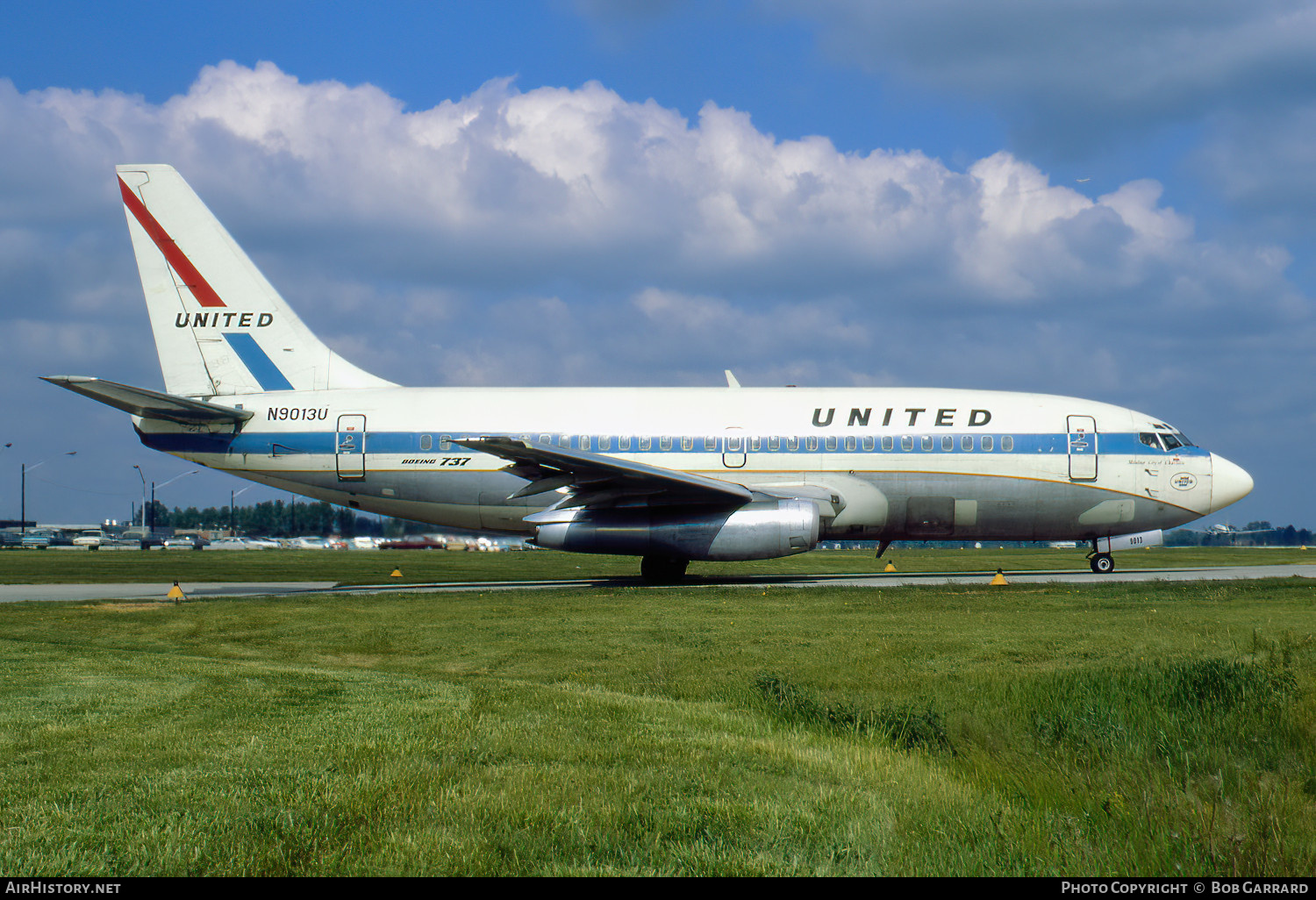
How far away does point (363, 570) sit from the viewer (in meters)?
31.7

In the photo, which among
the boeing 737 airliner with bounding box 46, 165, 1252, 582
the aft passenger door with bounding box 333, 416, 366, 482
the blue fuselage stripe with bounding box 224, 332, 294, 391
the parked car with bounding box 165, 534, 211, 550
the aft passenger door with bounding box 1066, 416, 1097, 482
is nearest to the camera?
the boeing 737 airliner with bounding box 46, 165, 1252, 582

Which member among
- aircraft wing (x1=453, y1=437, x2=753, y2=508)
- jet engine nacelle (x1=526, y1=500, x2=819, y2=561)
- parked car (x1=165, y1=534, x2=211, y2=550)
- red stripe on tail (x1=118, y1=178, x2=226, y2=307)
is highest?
red stripe on tail (x1=118, y1=178, x2=226, y2=307)

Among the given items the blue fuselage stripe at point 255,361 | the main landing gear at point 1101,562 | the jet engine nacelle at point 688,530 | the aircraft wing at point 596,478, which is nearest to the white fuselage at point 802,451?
the blue fuselage stripe at point 255,361

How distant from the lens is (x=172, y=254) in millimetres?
22219

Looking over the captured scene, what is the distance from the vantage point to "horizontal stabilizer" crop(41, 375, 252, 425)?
1934cm

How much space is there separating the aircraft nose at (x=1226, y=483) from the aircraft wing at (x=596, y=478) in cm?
1058

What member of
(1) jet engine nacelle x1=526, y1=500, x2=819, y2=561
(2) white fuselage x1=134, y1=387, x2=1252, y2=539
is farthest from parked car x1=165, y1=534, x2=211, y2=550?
(1) jet engine nacelle x1=526, y1=500, x2=819, y2=561

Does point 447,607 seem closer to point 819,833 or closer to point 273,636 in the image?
Result: point 273,636

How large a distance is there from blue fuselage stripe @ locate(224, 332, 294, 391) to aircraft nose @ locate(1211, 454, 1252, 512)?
69.3ft

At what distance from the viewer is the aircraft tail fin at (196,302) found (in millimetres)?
22172

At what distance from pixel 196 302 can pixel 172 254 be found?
3.96ft

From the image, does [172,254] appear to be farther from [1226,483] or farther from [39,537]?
[39,537]

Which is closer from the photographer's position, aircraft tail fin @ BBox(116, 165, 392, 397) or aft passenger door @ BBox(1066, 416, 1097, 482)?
aft passenger door @ BBox(1066, 416, 1097, 482)

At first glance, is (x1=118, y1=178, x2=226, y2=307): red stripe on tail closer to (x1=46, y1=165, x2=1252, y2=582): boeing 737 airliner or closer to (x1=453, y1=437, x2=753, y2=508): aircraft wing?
(x1=46, y1=165, x2=1252, y2=582): boeing 737 airliner
